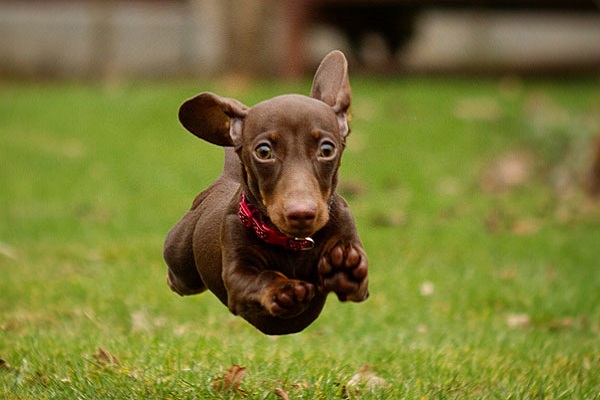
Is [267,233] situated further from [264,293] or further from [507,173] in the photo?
[507,173]

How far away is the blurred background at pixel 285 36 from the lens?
46.1ft

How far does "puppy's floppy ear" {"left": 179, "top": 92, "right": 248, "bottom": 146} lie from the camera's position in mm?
3383

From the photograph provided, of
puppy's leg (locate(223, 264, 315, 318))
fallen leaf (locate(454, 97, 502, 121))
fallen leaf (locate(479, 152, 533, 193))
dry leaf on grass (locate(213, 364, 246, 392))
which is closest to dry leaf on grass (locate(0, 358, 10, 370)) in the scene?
dry leaf on grass (locate(213, 364, 246, 392))

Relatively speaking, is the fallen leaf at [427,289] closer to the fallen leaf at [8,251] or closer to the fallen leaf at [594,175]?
the fallen leaf at [8,251]

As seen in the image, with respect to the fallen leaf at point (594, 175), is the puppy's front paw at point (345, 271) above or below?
above

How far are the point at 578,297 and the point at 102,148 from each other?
20.4 feet

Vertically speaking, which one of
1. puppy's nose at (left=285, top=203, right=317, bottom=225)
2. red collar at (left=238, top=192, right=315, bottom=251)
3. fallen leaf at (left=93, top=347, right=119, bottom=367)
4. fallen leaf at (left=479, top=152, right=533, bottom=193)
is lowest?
fallen leaf at (left=479, top=152, right=533, bottom=193)

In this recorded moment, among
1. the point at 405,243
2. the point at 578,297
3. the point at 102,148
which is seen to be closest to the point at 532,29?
the point at 102,148

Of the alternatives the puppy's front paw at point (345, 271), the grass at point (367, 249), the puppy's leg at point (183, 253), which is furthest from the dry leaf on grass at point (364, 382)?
the puppy's front paw at point (345, 271)

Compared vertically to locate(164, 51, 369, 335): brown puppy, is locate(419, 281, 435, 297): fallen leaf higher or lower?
lower

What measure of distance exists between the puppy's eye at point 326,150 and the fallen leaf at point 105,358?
1.76m

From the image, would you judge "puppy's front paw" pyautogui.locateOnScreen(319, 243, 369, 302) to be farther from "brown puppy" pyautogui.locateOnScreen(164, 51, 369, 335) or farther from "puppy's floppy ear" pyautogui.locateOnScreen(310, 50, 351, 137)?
"puppy's floppy ear" pyautogui.locateOnScreen(310, 50, 351, 137)

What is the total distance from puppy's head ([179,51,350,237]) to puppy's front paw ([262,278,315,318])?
159 mm

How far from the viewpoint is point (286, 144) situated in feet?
10.5
